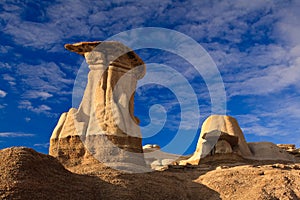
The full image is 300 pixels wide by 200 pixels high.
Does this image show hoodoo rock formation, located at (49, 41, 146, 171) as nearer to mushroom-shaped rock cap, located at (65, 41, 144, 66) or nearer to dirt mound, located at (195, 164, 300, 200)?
mushroom-shaped rock cap, located at (65, 41, 144, 66)

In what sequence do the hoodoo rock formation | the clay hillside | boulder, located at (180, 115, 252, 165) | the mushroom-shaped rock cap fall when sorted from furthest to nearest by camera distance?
boulder, located at (180, 115, 252, 165), the mushroom-shaped rock cap, the hoodoo rock formation, the clay hillside

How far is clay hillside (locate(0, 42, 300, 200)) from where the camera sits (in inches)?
433

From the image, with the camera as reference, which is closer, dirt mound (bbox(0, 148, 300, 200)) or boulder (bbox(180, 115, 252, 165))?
dirt mound (bbox(0, 148, 300, 200))

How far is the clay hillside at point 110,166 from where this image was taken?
36.1 feet

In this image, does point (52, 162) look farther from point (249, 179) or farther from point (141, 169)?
point (249, 179)

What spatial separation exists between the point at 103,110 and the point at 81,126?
4.25ft

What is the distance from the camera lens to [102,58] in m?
17.8

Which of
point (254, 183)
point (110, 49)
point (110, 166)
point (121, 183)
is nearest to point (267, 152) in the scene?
point (254, 183)

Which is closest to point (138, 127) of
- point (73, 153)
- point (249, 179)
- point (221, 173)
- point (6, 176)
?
point (73, 153)

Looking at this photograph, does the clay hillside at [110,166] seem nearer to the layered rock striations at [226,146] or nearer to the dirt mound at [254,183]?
the dirt mound at [254,183]

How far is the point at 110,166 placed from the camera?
49.9ft

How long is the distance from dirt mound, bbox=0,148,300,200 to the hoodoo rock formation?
1.10m

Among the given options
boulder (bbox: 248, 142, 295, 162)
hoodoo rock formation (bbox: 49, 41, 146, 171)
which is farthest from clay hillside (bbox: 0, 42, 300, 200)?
boulder (bbox: 248, 142, 295, 162)

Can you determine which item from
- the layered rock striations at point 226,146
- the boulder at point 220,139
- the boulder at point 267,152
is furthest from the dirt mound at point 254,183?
the boulder at point 267,152
